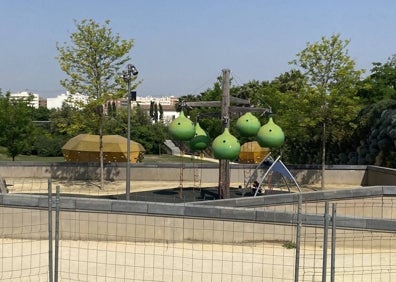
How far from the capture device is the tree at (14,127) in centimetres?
3281

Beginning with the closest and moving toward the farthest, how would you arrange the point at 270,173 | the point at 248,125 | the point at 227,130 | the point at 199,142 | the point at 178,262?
the point at 178,262
the point at 227,130
the point at 248,125
the point at 199,142
the point at 270,173

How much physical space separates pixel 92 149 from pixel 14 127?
5.02m

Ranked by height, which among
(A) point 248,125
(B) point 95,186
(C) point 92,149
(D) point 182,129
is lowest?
(B) point 95,186

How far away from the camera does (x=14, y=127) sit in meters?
33.1

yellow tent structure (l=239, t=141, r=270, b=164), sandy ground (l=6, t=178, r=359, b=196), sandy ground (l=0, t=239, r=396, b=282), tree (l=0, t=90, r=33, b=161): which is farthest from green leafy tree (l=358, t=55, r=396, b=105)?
sandy ground (l=0, t=239, r=396, b=282)

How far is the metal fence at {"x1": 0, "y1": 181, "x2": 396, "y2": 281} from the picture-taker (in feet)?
34.9

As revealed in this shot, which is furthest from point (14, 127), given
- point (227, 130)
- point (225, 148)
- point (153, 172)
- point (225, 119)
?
point (225, 148)

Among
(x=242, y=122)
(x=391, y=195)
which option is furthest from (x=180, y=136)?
(x=391, y=195)

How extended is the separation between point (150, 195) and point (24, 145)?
15657 millimetres

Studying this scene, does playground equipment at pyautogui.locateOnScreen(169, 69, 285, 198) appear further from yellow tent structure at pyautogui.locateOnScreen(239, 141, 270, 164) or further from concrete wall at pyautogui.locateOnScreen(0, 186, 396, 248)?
yellow tent structure at pyautogui.locateOnScreen(239, 141, 270, 164)

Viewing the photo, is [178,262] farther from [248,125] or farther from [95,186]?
[95,186]

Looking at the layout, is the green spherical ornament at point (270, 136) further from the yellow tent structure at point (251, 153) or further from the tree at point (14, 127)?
the tree at point (14, 127)

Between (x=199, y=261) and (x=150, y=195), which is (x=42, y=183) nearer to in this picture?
(x=150, y=195)

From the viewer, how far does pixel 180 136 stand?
20.1 m
